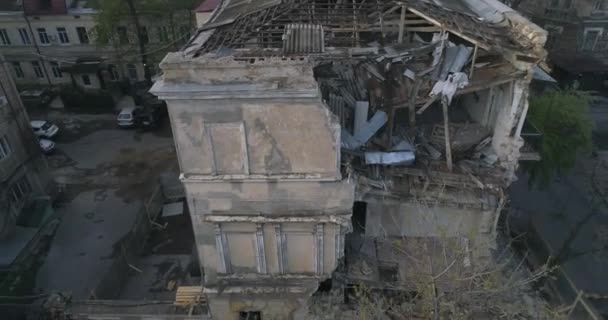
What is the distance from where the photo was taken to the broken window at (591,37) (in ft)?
107

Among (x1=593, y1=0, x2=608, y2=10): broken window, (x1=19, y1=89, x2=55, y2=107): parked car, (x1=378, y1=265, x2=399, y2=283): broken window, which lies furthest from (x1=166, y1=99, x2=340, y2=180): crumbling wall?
(x1=593, y1=0, x2=608, y2=10): broken window

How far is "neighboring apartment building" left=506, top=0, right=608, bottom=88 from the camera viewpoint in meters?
32.2

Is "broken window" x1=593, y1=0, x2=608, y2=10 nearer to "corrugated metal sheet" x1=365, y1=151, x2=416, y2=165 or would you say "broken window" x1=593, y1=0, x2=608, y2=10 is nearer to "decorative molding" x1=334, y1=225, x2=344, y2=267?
"corrugated metal sheet" x1=365, y1=151, x2=416, y2=165

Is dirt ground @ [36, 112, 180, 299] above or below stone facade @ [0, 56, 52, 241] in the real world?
below

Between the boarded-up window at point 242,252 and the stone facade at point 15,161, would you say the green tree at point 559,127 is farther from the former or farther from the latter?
the stone facade at point 15,161

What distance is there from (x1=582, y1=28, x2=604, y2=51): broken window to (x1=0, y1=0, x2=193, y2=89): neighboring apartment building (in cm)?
3004

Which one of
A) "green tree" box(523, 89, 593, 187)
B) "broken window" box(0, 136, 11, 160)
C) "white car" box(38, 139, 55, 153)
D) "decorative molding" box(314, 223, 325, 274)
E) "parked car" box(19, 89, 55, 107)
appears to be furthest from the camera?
"parked car" box(19, 89, 55, 107)

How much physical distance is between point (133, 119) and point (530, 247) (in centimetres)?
2580

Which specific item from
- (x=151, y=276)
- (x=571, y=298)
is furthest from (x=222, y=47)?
(x=571, y=298)

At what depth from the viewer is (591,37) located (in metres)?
33.1

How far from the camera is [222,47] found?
12.0m

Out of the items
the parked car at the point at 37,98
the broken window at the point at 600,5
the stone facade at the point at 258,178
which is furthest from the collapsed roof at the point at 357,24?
the parked car at the point at 37,98

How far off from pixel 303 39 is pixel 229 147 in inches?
145

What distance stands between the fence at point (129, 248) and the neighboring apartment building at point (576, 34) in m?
30.5
